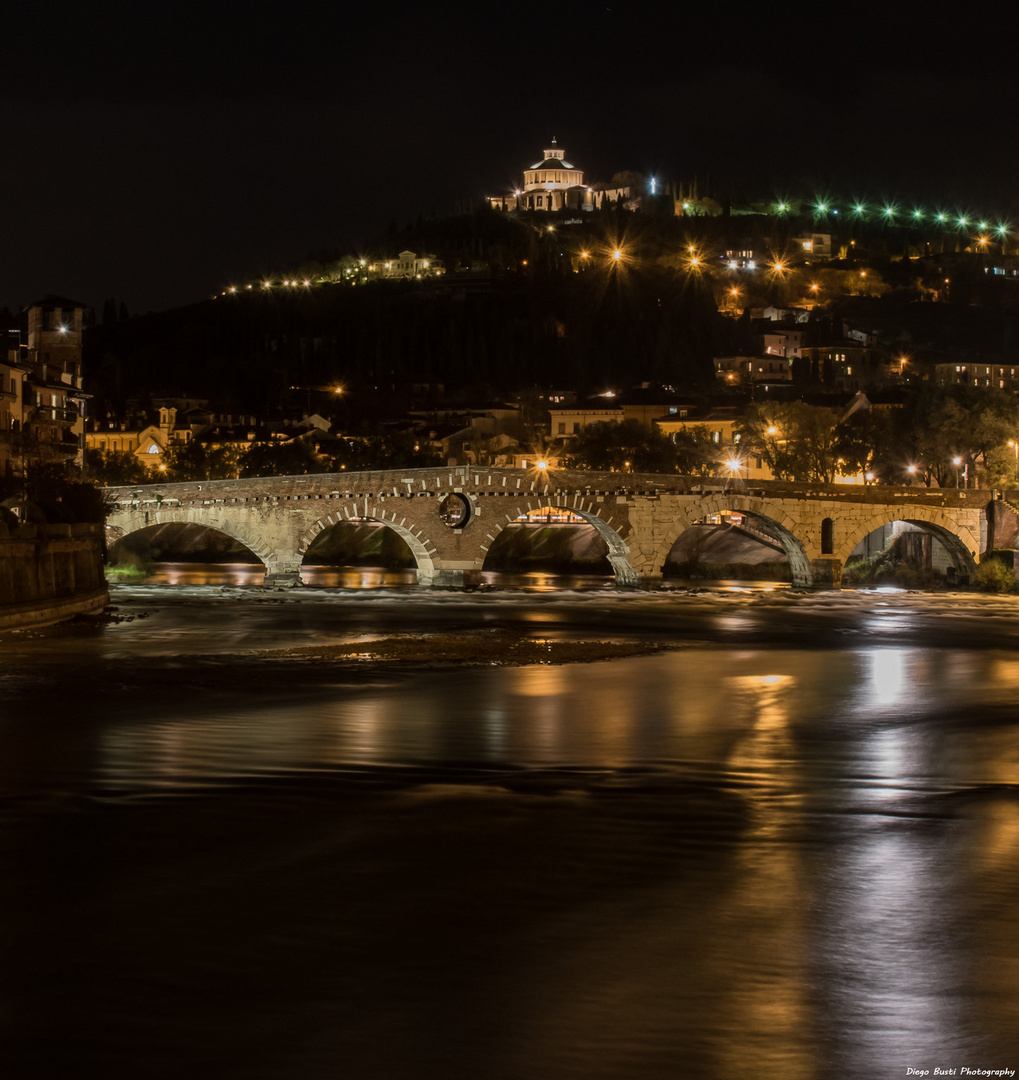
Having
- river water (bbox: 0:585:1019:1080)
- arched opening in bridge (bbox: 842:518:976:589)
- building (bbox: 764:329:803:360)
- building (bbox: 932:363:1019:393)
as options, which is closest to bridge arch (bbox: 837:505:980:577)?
arched opening in bridge (bbox: 842:518:976:589)

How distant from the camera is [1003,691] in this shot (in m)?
23.0

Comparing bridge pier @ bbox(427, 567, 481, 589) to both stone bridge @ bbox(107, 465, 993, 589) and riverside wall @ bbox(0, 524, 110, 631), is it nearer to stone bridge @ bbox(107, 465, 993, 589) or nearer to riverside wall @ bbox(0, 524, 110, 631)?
stone bridge @ bbox(107, 465, 993, 589)

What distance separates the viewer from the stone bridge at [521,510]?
47531 millimetres

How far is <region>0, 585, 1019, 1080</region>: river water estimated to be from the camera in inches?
300

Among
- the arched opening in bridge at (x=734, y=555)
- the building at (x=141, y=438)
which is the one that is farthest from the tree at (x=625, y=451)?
the building at (x=141, y=438)

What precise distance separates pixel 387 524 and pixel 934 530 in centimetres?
2114

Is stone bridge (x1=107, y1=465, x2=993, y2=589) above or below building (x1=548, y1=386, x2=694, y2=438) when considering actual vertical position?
below

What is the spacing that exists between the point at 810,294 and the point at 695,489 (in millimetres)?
112621

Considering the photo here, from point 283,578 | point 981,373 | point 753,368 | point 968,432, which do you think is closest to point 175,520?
point 283,578

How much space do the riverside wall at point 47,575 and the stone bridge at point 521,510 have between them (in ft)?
39.8

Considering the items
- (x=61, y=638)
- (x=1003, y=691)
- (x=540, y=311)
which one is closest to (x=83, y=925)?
(x=1003, y=691)

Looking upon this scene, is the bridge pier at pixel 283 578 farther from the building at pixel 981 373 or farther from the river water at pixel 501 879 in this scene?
the building at pixel 981 373

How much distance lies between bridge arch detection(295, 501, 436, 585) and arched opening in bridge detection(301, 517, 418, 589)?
680cm

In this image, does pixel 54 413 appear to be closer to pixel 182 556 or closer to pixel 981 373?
pixel 182 556
